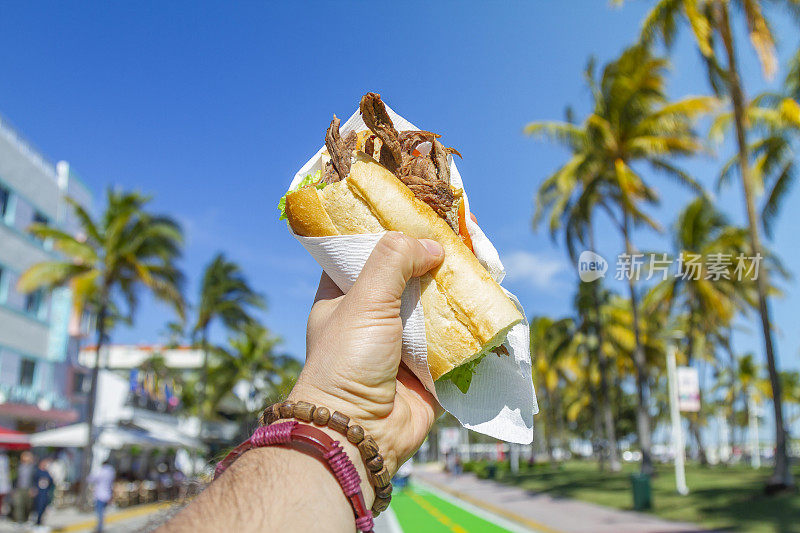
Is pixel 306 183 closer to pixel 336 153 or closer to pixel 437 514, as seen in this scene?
pixel 336 153

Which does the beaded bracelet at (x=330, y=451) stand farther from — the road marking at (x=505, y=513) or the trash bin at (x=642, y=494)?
the trash bin at (x=642, y=494)

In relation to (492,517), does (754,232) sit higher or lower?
higher

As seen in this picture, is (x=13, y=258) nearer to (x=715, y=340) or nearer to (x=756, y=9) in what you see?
(x=756, y=9)

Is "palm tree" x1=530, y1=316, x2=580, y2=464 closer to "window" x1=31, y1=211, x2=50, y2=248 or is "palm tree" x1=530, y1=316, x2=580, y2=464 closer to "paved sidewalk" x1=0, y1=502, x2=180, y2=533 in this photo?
"paved sidewalk" x1=0, y1=502, x2=180, y2=533

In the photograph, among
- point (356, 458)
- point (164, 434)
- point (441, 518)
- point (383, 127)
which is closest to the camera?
point (356, 458)

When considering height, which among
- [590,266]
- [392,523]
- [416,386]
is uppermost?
[590,266]

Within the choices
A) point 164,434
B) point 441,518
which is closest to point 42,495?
point 441,518
